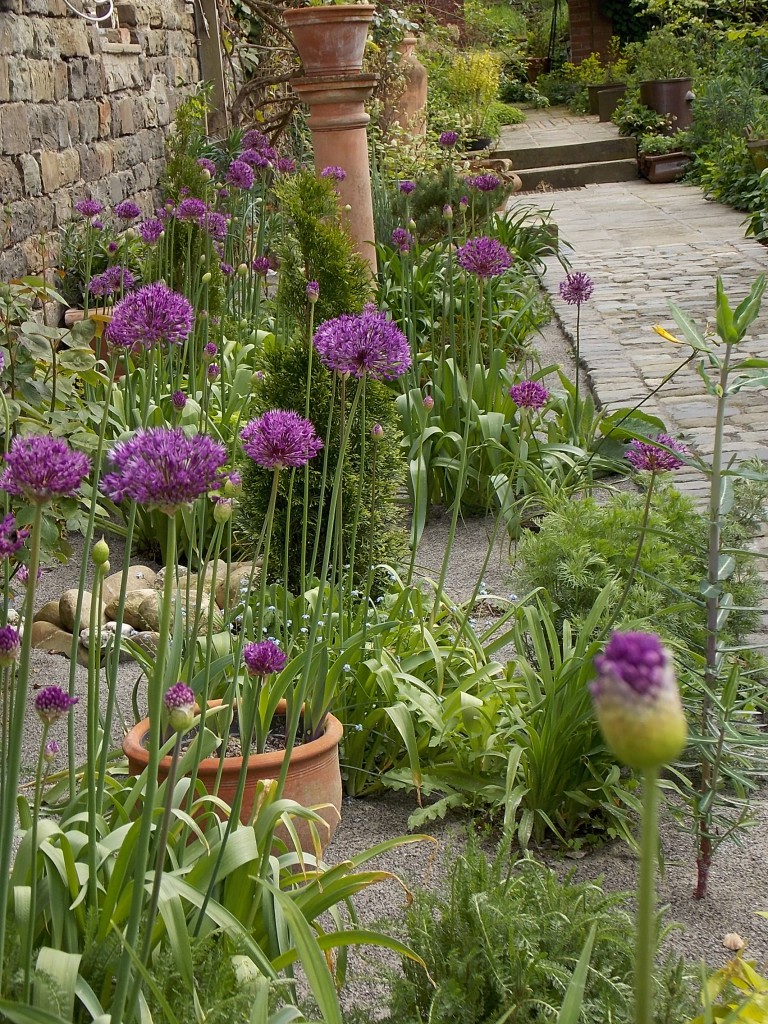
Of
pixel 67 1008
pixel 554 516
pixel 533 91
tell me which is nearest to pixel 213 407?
pixel 554 516

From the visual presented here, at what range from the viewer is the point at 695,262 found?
8.61m

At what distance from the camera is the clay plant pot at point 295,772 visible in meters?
2.16

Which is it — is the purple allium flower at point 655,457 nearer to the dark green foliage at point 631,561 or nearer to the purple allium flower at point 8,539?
the dark green foliage at point 631,561

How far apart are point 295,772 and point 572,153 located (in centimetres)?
1380

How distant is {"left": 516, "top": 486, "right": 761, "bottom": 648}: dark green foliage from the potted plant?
453 inches

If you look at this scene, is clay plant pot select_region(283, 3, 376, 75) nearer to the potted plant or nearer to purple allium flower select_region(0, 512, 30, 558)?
purple allium flower select_region(0, 512, 30, 558)

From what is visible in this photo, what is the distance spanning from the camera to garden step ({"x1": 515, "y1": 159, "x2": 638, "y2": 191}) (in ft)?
46.5

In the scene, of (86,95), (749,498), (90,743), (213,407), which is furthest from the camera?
(86,95)

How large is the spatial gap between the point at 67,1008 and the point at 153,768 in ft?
1.14

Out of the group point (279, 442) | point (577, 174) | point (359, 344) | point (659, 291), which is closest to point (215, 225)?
point (359, 344)

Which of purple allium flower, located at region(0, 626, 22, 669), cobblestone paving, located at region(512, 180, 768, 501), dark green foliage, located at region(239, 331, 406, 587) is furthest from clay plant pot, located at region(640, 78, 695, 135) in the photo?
purple allium flower, located at region(0, 626, 22, 669)

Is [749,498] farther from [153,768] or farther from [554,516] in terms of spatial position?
[153,768]

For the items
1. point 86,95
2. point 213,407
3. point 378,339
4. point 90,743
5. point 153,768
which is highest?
point 86,95

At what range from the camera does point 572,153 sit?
14789 mm
